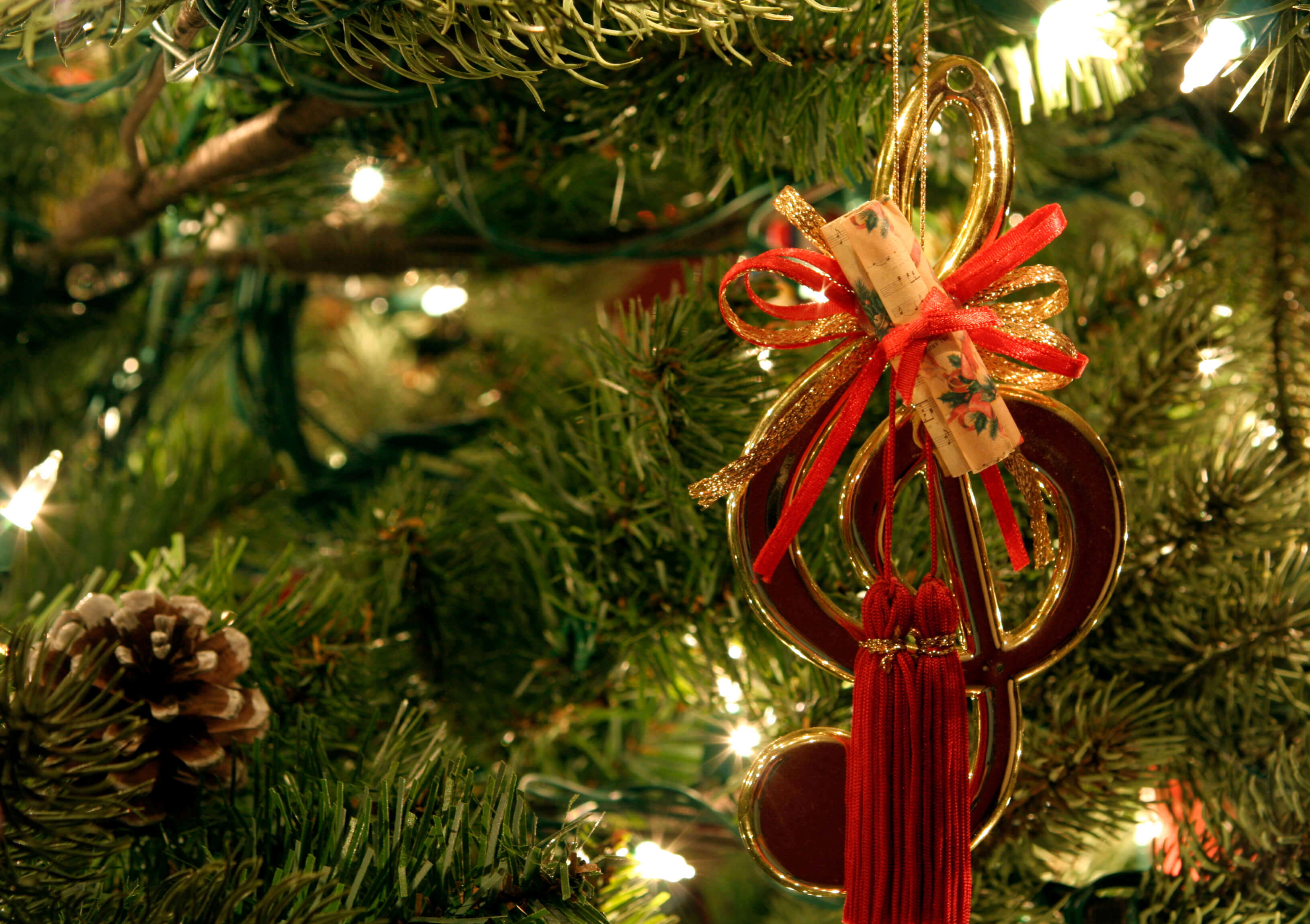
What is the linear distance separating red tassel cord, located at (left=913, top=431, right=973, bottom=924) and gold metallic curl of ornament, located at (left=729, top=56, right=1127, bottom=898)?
29 millimetres

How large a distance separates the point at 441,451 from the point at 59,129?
1.31 feet

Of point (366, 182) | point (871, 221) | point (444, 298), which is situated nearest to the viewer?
point (871, 221)

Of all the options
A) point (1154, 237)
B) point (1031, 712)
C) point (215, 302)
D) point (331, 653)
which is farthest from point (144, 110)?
point (1154, 237)

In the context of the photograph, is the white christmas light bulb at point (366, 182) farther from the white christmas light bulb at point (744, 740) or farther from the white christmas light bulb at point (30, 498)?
the white christmas light bulb at point (744, 740)

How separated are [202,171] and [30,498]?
8.4 inches

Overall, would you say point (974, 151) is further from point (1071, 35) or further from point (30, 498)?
point (30, 498)

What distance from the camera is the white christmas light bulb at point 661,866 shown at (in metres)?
0.39

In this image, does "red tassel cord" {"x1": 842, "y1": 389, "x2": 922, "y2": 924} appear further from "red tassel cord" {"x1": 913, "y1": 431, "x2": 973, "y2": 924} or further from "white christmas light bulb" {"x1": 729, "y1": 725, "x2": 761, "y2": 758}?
"white christmas light bulb" {"x1": 729, "y1": 725, "x2": 761, "y2": 758}

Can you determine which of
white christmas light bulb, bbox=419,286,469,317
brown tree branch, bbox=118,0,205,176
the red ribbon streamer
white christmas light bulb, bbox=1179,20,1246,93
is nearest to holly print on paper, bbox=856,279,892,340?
the red ribbon streamer

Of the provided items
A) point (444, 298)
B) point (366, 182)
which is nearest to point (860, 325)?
point (366, 182)

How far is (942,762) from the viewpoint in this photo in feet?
1.01

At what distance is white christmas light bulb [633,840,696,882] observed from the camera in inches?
15.3

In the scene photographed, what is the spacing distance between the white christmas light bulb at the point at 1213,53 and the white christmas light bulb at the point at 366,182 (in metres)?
0.39

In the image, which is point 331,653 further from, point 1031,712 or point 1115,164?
point 1115,164
